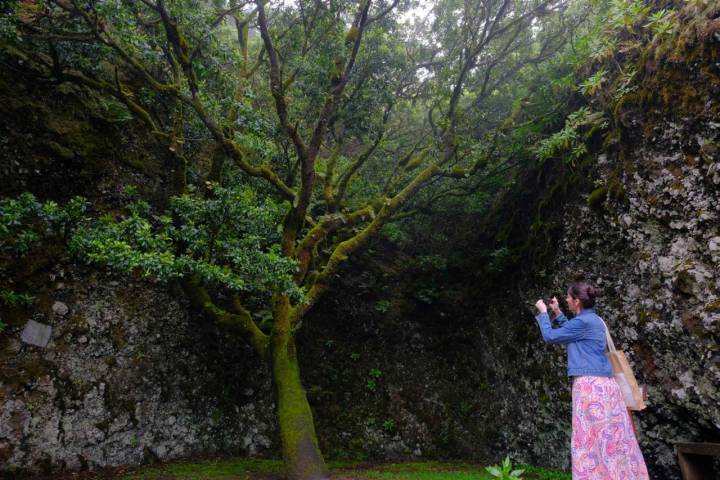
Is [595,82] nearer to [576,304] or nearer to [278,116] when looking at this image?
[576,304]

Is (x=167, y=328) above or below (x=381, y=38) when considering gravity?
below

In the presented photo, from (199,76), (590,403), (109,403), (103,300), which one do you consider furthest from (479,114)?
(109,403)

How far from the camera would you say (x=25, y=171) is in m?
7.59

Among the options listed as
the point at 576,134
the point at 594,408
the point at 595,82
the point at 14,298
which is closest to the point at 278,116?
the point at 14,298

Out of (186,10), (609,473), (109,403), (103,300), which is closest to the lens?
(609,473)

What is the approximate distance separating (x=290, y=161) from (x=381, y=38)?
11.1ft

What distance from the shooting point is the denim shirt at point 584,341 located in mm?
4312

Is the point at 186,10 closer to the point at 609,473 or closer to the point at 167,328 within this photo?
the point at 167,328

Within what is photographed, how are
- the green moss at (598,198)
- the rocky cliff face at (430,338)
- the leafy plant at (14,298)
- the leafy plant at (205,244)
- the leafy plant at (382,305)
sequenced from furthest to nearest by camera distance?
the leafy plant at (382,305), the green moss at (598,198), the leafy plant at (14,298), the rocky cliff face at (430,338), the leafy plant at (205,244)

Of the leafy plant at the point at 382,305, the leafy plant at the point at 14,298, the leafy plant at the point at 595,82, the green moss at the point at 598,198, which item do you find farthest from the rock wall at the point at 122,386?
the leafy plant at the point at 595,82

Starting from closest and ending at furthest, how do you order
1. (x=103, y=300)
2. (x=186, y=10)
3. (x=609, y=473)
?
(x=609, y=473) → (x=186, y=10) → (x=103, y=300)

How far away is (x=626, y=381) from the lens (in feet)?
14.2

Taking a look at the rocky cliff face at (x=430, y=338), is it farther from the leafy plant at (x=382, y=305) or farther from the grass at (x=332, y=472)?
the grass at (x=332, y=472)

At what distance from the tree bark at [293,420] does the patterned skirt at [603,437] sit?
12.5 feet
